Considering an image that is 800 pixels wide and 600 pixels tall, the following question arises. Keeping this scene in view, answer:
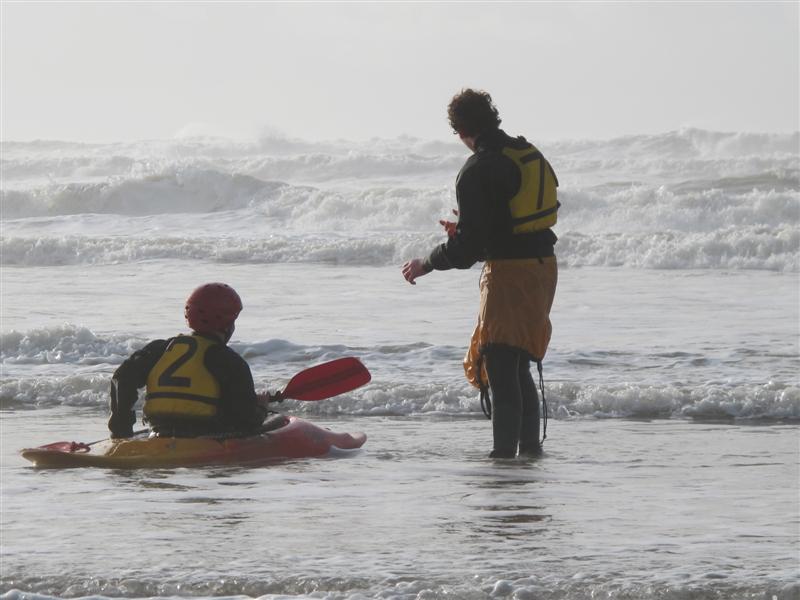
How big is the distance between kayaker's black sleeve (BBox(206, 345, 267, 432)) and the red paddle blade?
17.6 inches

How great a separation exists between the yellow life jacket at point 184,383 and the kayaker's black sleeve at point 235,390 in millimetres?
30

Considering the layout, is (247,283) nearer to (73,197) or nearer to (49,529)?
(49,529)

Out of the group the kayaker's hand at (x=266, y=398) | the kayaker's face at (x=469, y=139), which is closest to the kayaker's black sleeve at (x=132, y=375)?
the kayaker's hand at (x=266, y=398)

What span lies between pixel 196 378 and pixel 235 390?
0.18 meters

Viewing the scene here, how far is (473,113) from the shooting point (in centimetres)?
568

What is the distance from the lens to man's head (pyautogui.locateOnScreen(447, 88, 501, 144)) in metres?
5.68

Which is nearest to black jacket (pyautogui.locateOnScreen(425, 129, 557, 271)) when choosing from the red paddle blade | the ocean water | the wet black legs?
the wet black legs

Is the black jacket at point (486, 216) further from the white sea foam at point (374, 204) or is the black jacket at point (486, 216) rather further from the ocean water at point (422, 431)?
the white sea foam at point (374, 204)

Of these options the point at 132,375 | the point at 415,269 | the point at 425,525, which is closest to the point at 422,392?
the point at 132,375

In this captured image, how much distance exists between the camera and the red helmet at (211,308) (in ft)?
19.6

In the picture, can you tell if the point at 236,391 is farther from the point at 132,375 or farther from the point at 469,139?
the point at 469,139

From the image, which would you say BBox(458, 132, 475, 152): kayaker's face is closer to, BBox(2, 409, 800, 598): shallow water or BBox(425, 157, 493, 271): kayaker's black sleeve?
BBox(425, 157, 493, 271): kayaker's black sleeve

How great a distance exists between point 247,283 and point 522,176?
1041 cm

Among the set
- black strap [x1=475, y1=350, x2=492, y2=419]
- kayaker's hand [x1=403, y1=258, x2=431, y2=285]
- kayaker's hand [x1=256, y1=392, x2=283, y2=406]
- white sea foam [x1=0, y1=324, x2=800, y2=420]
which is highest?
kayaker's hand [x1=403, y1=258, x2=431, y2=285]
